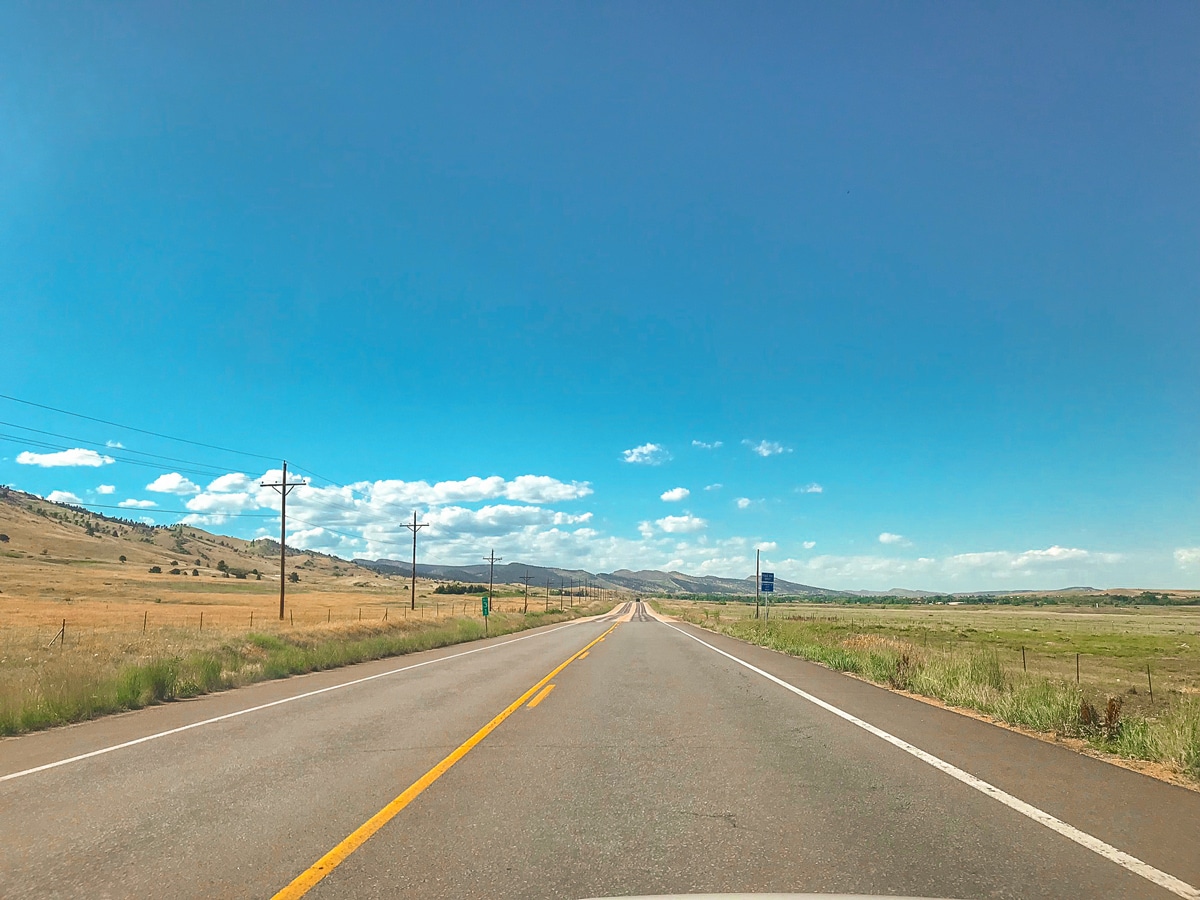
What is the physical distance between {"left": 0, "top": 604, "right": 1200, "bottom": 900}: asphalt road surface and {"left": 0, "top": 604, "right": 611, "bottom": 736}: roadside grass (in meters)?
0.91

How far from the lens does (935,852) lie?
4941 mm

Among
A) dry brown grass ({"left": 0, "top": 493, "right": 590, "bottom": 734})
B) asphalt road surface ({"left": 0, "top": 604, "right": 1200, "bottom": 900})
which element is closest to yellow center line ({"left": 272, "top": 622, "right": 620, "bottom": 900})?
asphalt road surface ({"left": 0, "top": 604, "right": 1200, "bottom": 900})

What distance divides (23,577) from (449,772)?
102 meters

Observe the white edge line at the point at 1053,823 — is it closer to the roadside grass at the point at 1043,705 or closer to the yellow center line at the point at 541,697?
the roadside grass at the point at 1043,705

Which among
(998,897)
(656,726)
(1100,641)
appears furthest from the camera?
(1100,641)

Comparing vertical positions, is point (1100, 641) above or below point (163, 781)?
below

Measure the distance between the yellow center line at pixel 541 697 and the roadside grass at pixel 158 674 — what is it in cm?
717

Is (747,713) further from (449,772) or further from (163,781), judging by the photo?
(163,781)

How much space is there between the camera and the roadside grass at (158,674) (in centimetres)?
1151

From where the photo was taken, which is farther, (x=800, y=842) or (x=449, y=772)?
(x=449, y=772)

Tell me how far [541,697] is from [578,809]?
7.49 metres

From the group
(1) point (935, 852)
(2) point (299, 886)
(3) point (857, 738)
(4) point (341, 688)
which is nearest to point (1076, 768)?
→ (3) point (857, 738)

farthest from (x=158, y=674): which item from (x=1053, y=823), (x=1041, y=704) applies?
(x=1041, y=704)

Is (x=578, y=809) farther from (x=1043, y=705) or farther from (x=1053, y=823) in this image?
(x=1043, y=705)
